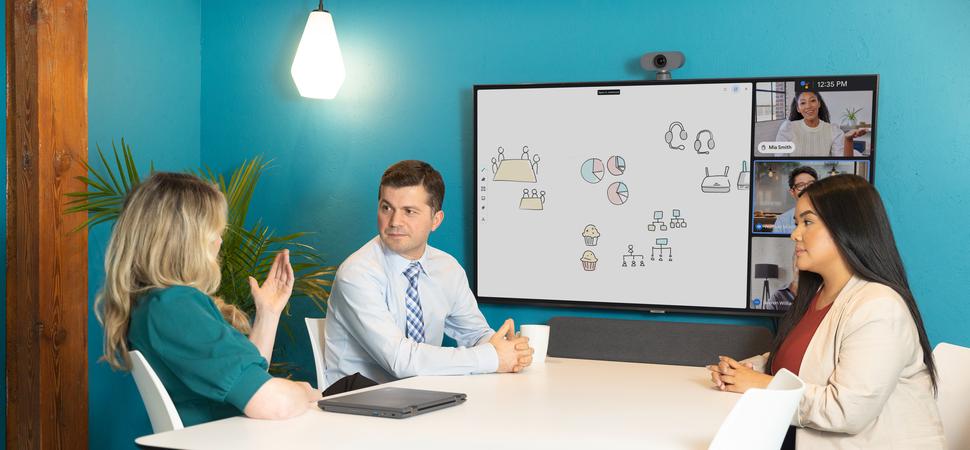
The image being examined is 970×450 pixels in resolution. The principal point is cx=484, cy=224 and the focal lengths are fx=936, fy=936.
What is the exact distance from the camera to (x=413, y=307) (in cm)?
295

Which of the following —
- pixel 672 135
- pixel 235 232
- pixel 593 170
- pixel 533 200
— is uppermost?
pixel 672 135

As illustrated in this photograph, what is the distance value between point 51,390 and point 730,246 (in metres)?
2.55

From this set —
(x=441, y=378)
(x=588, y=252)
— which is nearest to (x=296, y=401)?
(x=441, y=378)

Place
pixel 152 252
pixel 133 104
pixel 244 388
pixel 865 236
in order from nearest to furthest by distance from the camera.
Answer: pixel 244 388 → pixel 152 252 → pixel 865 236 → pixel 133 104

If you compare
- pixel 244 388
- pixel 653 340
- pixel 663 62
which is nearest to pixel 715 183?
pixel 663 62

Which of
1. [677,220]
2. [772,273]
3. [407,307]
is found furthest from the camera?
[677,220]

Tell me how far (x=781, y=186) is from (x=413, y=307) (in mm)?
1405

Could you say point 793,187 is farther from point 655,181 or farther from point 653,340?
point 653,340

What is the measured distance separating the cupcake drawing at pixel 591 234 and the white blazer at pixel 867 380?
129 centimetres

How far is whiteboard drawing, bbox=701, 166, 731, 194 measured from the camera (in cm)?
342

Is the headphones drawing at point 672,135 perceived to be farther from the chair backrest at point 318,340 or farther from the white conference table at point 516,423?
the chair backrest at point 318,340

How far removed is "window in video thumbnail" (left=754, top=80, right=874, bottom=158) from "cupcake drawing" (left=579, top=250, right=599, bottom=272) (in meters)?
0.71

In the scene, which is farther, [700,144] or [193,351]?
[700,144]

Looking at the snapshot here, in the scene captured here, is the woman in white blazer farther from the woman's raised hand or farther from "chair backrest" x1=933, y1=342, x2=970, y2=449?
the woman's raised hand
